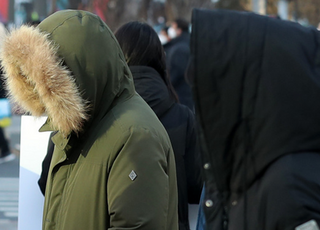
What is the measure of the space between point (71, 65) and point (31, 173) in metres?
0.85

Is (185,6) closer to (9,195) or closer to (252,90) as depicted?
(9,195)

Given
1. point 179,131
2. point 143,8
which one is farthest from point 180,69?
point 143,8

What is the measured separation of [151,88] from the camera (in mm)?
2816

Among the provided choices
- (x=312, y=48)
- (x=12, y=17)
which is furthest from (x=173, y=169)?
(x=12, y=17)

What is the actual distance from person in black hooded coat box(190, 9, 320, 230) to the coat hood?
69 centimetres

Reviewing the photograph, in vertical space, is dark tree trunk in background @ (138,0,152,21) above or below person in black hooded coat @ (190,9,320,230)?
below

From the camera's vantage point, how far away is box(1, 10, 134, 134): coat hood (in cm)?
203

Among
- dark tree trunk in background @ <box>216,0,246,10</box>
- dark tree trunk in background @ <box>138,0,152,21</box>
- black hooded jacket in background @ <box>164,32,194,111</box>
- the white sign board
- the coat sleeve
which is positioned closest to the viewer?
the coat sleeve

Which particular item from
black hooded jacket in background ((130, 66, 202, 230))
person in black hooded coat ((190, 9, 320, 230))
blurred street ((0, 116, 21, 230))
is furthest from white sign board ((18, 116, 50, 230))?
blurred street ((0, 116, 21, 230))

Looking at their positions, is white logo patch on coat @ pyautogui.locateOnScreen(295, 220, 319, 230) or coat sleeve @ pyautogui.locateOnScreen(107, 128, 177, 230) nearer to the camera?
white logo patch on coat @ pyautogui.locateOnScreen(295, 220, 319, 230)

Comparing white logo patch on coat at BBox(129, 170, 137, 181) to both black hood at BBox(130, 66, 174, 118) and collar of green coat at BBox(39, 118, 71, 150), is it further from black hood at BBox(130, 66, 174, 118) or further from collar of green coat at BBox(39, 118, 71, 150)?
black hood at BBox(130, 66, 174, 118)

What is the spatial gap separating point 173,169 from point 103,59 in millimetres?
511

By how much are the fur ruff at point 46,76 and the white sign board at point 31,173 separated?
0.51 metres

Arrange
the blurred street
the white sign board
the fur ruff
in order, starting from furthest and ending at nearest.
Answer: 1. the blurred street
2. the white sign board
3. the fur ruff
